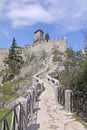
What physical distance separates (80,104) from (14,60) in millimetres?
47942

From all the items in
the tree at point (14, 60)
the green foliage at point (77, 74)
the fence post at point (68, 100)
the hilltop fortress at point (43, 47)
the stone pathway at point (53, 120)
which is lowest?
the stone pathway at point (53, 120)

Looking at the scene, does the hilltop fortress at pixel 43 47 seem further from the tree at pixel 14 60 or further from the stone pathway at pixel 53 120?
the stone pathway at pixel 53 120

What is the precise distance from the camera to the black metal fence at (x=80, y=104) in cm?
Answer: 1614

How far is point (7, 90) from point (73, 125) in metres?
30.4

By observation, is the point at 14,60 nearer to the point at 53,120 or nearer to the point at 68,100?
the point at 68,100

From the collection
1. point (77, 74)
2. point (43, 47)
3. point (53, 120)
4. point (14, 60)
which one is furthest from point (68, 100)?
point (43, 47)

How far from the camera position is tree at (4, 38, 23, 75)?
191ft

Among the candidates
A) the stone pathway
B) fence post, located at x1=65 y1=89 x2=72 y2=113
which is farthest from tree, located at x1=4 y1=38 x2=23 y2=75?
fence post, located at x1=65 y1=89 x2=72 y2=113

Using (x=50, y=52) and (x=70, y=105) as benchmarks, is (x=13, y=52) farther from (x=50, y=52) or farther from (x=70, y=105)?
(x=70, y=105)

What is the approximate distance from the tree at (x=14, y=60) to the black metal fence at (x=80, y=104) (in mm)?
40650

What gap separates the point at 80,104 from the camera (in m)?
16.3

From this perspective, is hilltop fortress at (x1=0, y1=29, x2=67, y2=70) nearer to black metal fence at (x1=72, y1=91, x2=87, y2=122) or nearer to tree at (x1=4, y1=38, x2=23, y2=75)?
tree at (x1=4, y1=38, x2=23, y2=75)

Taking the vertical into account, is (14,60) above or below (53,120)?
above

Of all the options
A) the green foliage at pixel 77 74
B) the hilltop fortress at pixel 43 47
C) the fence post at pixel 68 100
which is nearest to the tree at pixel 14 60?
the hilltop fortress at pixel 43 47
